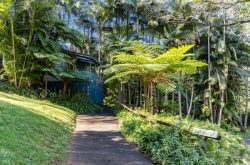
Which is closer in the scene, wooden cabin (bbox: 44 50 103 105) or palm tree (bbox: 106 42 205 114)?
palm tree (bbox: 106 42 205 114)

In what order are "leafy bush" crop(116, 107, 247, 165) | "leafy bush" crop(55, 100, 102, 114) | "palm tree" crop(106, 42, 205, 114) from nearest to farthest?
"leafy bush" crop(116, 107, 247, 165), "palm tree" crop(106, 42, 205, 114), "leafy bush" crop(55, 100, 102, 114)

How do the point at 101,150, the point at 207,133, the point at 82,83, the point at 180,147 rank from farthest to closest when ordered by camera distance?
the point at 82,83 → the point at 101,150 → the point at 180,147 → the point at 207,133

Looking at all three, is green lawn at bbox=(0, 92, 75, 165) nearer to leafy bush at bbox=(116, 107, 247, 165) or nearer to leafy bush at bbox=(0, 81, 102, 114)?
leafy bush at bbox=(116, 107, 247, 165)

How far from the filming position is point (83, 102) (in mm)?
21484

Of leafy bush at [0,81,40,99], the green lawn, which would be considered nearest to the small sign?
the green lawn

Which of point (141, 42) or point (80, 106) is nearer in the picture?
point (141, 42)

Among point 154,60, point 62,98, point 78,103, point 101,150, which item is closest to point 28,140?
point 101,150

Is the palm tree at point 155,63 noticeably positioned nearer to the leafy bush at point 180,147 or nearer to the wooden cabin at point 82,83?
the leafy bush at point 180,147

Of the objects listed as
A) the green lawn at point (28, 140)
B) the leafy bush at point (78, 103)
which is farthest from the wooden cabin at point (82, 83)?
the green lawn at point (28, 140)

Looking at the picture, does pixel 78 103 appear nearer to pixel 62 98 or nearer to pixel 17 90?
pixel 62 98

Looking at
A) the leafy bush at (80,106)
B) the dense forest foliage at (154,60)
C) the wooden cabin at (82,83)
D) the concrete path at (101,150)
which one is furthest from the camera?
the wooden cabin at (82,83)

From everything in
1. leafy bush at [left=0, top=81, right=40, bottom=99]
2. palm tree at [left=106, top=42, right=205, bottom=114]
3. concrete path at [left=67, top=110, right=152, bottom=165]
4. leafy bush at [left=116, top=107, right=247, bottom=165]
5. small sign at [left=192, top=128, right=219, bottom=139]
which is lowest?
concrete path at [left=67, top=110, right=152, bottom=165]

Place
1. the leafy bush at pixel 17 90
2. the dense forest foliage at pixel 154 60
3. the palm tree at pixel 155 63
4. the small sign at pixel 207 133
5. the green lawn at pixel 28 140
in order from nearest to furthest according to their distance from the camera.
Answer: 1. the green lawn at pixel 28 140
2. the small sign at pixel 207 133
3. the dense forest foliage at pixel 154 60
4. the palm tree at pixel 155 63
5. the leafy bush at pixel 17 90

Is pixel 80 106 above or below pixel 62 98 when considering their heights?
below
